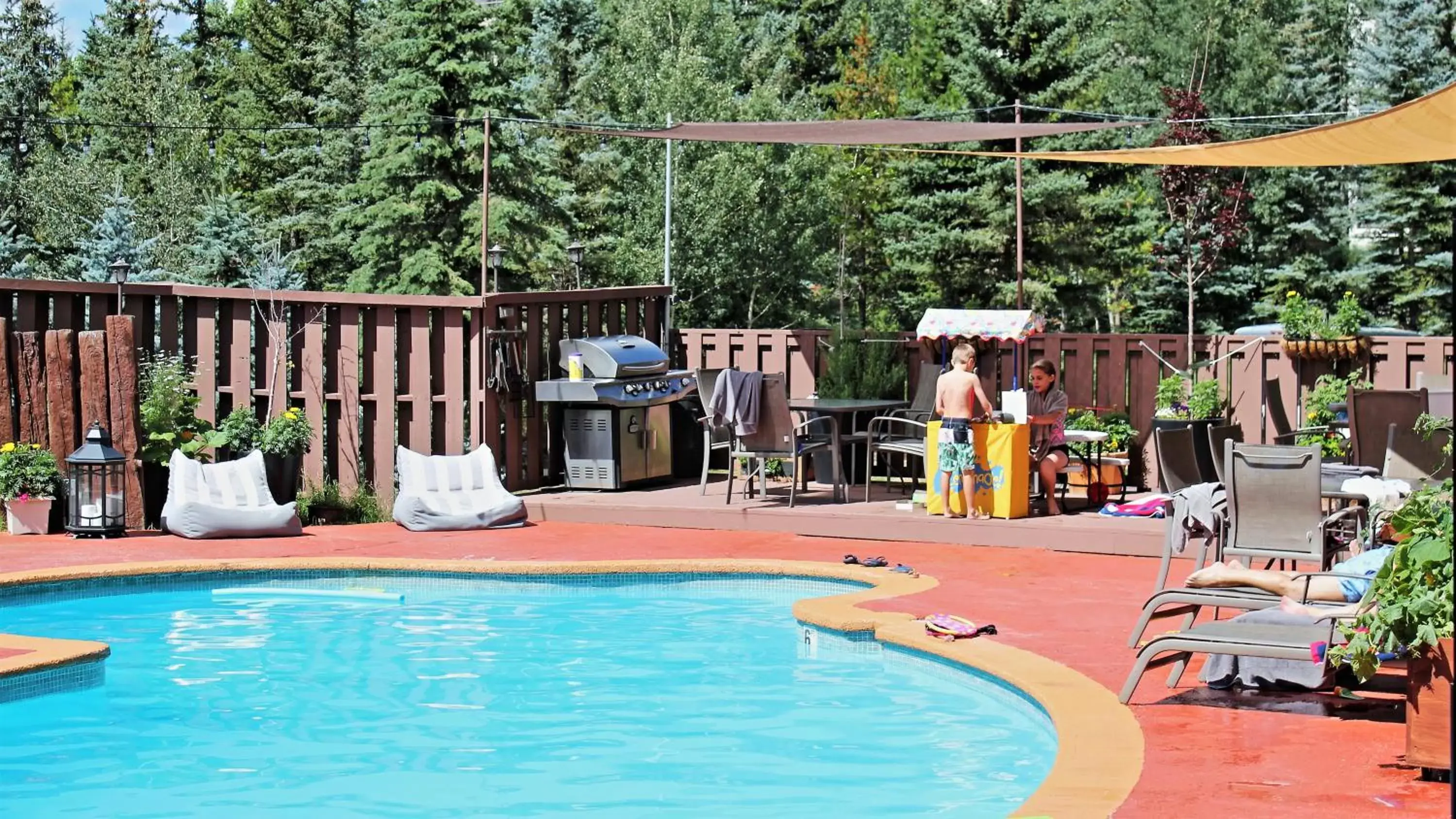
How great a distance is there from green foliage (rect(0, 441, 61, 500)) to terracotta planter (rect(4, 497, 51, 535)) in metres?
0.03

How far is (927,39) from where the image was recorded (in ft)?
118

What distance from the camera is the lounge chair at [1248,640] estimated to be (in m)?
5.48

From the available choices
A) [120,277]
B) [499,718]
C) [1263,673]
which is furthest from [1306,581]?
[120,277]

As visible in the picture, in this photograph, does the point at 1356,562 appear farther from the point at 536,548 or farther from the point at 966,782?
the point at 536,548

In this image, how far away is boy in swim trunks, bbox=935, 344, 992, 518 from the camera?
10547 mm

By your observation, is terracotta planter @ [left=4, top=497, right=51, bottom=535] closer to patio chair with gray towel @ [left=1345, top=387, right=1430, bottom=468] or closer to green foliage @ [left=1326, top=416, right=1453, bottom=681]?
patio chair with gray towel @ [left=1345, top=387, right=1430, bottom=468]

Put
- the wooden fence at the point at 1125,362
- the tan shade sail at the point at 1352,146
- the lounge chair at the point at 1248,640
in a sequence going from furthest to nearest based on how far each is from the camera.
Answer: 1. the wooden fence at the point at 1125,362
2. the tan shade sail at the point at 1352,146
3. the lounge chair at the point at 1248,640

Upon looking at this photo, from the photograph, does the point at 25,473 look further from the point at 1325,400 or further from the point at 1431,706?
the point at 1431,706

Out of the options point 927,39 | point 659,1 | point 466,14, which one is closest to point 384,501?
point 466,14

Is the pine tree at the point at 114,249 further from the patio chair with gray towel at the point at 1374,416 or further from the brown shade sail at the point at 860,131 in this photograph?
the patio chair with gray towel at the point at 1374,416

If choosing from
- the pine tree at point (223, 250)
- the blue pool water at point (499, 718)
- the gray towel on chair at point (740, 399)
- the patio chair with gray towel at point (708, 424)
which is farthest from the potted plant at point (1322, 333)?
the pine tree at point (223, 250)

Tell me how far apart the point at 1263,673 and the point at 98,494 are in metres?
7.81

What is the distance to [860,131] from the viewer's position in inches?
465

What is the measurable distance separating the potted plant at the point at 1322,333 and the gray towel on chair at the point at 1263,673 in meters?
6.06
